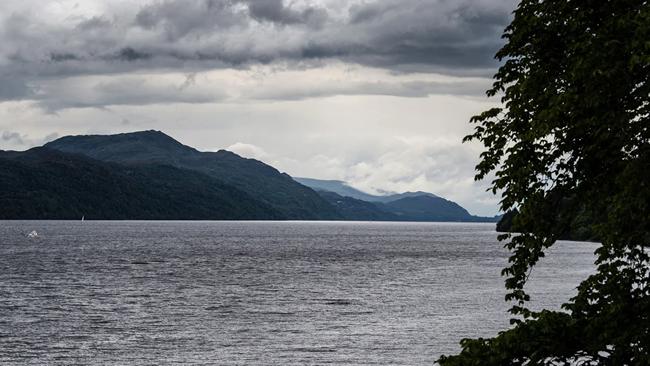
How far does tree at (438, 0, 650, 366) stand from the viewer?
2042 centimetres

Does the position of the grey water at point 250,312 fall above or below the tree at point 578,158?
below

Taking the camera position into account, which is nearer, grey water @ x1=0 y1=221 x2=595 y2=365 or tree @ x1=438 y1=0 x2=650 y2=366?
tree @ x1=438 y1=0 x2=650 y2=366

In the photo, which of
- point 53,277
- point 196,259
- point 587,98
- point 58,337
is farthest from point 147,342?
point 196,259

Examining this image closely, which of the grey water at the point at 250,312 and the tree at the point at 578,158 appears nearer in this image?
the tree at the point at 578,158

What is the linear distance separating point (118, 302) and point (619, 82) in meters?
81.3

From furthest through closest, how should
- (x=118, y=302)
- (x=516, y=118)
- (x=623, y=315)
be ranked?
(x=118, y=302)
(x=516, y=118)
(x=623, y=315)

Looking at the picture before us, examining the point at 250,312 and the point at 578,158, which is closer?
the point at 578,158

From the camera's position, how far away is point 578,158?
24.1 meters

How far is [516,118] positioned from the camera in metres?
24.2

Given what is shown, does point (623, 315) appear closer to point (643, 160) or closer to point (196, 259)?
point (643, 160)

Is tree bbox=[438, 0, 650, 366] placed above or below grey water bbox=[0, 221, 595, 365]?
above

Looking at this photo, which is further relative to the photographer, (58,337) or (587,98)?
(58,337)

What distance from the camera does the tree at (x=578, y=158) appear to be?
67.0ft

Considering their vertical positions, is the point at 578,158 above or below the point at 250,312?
above
